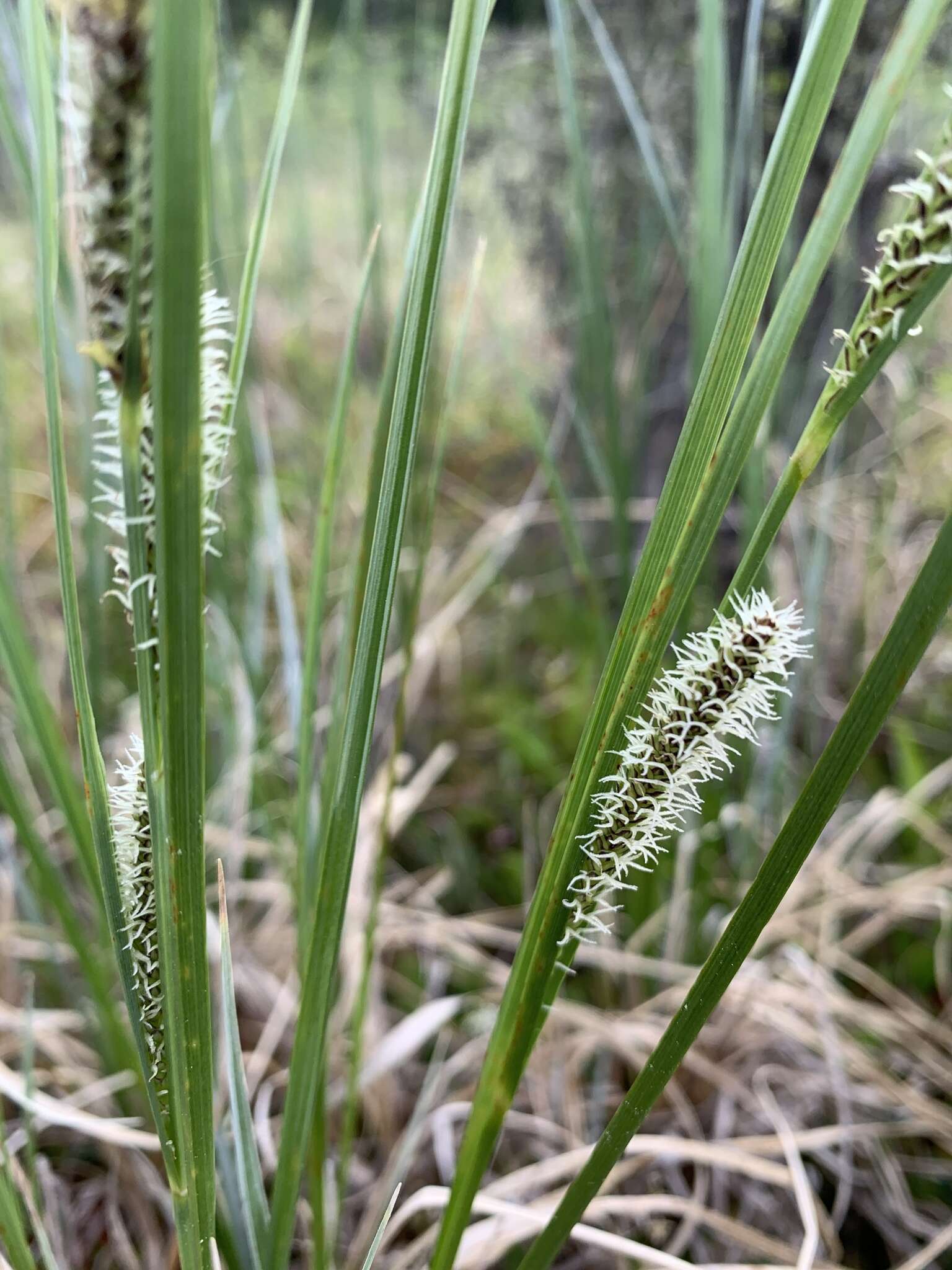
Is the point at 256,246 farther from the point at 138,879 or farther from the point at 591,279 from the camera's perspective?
the point at 591,279

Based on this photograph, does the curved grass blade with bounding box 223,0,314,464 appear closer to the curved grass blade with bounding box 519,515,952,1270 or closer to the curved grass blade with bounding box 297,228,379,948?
the curved grass blade with bounding box 297,228,379,948

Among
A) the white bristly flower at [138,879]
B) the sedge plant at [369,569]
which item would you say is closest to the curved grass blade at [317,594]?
the sedge plant at [369,569]

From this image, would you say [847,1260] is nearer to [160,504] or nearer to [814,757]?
[814,757]

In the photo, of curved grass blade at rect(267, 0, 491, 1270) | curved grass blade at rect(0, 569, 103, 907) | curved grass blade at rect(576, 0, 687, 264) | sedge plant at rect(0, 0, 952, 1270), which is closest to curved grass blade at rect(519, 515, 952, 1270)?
sedge plant at rect(0, 0, 952, 1270)

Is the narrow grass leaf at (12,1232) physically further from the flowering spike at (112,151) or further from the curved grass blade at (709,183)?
the curved grass blade at (709,183)

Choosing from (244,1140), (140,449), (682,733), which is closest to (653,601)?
(682,733)

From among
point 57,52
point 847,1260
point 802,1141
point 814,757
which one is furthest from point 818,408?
point 814,757
